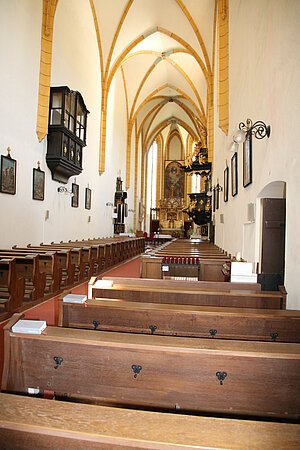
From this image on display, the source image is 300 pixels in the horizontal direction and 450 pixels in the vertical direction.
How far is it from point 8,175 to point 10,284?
3.68 m

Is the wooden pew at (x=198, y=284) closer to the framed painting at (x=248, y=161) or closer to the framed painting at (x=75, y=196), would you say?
the framed painting at (x=248, y=161)

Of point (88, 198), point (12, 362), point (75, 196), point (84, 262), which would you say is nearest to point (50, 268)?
point (84, 262)

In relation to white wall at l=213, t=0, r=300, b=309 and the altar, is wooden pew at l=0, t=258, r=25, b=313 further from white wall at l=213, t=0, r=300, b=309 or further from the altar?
the altar

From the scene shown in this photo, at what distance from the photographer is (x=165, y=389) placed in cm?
170

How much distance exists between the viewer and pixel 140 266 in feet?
22.6

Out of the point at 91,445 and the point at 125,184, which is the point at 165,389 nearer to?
the point at 91,445

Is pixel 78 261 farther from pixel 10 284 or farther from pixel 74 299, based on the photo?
pixel 74 299

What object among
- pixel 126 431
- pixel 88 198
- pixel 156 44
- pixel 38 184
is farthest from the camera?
pixel 156 44

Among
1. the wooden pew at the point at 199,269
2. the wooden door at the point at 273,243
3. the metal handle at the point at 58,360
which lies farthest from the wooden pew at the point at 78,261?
the metal handle at the point at 58,360

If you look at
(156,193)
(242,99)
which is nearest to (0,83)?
(242,99)

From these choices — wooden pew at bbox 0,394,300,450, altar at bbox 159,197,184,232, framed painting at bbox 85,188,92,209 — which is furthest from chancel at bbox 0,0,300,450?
altar at bbox 159,197,184,232

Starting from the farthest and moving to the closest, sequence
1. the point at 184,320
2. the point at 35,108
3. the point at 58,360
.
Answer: the point at 35,108 → the point at 184,320 → the point at 58,360

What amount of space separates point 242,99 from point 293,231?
3.92 meters

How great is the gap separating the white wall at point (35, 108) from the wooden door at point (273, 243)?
5.74 m
